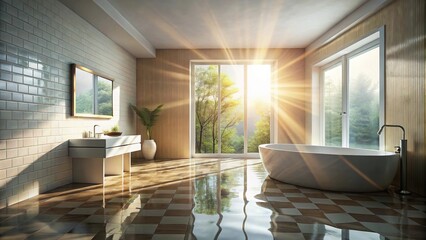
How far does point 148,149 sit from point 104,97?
2070mm

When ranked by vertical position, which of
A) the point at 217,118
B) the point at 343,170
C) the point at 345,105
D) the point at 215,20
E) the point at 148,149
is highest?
the point at 215,20

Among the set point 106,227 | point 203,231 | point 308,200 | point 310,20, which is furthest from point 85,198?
point 310,20

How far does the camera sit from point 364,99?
528cm

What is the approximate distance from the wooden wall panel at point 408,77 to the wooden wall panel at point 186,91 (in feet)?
10.4

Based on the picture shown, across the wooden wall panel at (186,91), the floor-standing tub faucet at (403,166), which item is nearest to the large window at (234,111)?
the wooden wall panel at (186,91)

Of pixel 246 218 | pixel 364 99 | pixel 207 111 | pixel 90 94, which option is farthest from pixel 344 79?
pixel 90 94

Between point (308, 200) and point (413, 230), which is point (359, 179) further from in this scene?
point (413, 230)

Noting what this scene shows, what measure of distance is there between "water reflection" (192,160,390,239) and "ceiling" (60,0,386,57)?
298cm

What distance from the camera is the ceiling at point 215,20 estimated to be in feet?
15.5

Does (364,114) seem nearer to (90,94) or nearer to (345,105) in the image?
(345,105)

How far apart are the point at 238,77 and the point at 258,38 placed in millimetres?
1481

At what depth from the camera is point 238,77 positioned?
313 inches

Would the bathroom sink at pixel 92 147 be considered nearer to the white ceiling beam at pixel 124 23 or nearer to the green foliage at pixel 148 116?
the white ceiling beam at pixel 124 23

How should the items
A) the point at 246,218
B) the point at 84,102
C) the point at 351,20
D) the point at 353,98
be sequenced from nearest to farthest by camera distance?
the point at 246,218, the point at 84,102, the point at 351,20, the point at 353,98
